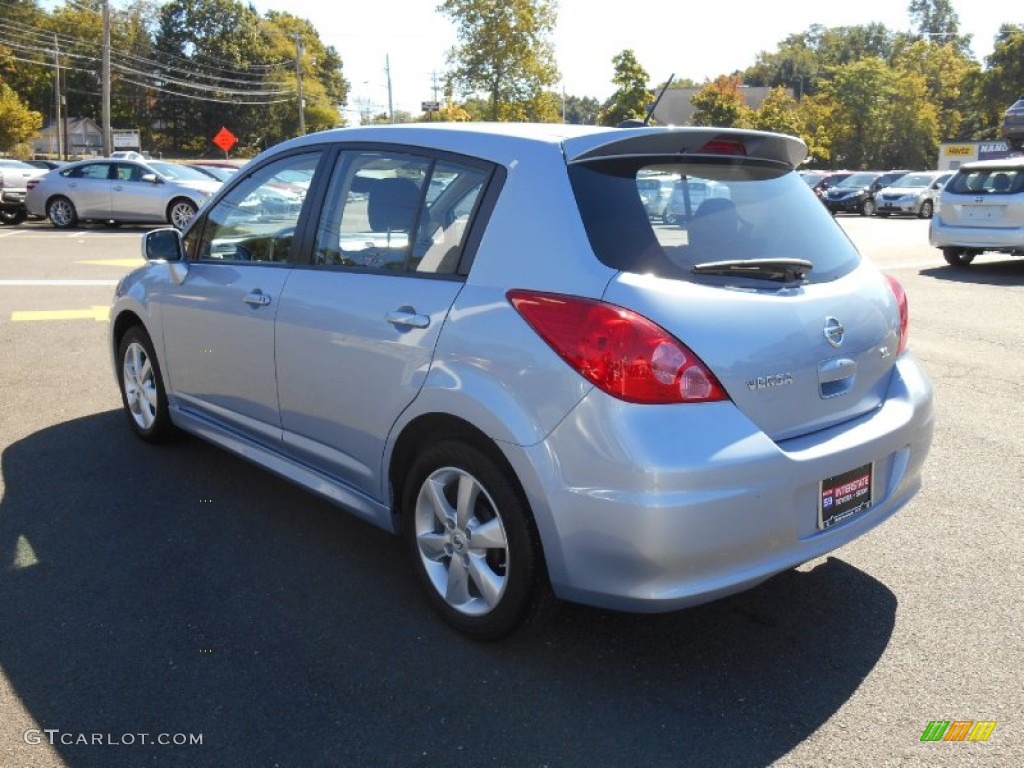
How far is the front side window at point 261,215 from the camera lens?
13.5 ft

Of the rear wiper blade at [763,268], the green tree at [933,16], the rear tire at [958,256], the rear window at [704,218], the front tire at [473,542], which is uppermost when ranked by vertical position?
the green tree at [933,16]

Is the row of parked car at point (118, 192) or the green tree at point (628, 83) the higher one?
the green tree at point (628, 83)

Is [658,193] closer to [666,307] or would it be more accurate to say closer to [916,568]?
[666,307]

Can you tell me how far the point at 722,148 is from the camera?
3430 millimetres

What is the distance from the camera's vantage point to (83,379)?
22.9 ft

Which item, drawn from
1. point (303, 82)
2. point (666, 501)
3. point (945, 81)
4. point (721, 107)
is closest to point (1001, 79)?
point (945, 81)

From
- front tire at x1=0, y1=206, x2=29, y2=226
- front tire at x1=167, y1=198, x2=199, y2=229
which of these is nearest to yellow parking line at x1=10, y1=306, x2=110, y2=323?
front tire at x1=167, y1=198, x2=199, y2=229

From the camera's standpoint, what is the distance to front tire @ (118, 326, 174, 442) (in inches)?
203

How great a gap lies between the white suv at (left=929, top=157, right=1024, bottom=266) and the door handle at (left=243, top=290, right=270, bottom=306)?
42.7ft

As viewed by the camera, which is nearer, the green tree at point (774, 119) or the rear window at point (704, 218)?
the rear window at point (704, 218)

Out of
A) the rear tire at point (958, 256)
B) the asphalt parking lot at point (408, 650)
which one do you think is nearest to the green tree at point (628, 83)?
the rear tire at point (958, 256)

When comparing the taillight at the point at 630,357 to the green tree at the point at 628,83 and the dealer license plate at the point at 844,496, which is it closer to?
the dealer license plate at the point at 844,496

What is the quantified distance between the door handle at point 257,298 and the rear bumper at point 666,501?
166 centimetres

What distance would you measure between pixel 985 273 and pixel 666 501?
13.5 m
